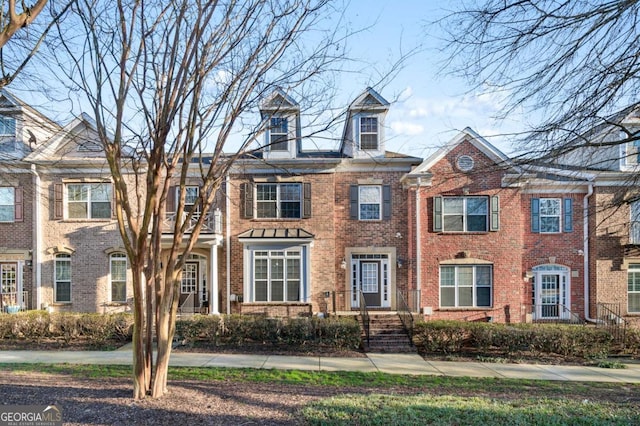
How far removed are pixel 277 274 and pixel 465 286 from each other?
722cm

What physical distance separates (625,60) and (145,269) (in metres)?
7.33

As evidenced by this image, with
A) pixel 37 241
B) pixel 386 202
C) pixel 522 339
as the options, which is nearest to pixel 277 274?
pixel 386 202

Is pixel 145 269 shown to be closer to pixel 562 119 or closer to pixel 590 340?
pixel 562 119

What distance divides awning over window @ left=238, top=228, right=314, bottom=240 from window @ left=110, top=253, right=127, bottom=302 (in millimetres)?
4768

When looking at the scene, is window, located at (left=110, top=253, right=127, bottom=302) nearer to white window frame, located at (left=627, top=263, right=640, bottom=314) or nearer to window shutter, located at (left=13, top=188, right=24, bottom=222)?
window shutter, located at (left=13, top=188, right=24, bottom=222)

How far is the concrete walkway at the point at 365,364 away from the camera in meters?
9.98

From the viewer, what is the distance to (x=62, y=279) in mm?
16266

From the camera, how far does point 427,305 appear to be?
16109mm

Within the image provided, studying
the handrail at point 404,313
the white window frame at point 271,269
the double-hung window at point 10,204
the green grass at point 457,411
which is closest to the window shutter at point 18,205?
the double-hung window at point 10,204

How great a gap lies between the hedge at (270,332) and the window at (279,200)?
16.8ft

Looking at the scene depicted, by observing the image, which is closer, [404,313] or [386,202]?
[404,313]

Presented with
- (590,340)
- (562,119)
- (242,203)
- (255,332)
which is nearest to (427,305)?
(590,340)

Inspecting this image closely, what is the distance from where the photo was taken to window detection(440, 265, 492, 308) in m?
16.2

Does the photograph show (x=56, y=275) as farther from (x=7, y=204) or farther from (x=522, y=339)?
(x=522, y=339)
